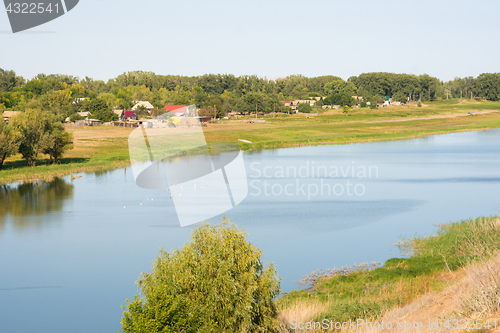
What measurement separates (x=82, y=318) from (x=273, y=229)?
12286mm

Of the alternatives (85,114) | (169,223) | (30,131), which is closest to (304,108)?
(85,114)

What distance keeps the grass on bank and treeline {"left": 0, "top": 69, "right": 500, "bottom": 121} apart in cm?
7880

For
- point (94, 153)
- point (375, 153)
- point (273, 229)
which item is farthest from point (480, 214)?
point (94, 153)

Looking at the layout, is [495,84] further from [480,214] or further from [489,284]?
[489,284]

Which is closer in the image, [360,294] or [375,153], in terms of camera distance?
[360,294]

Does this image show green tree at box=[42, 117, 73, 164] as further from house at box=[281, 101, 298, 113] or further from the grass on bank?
house at box=[281, 101, 298, 113]

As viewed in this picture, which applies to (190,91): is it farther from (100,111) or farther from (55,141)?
(55,141)

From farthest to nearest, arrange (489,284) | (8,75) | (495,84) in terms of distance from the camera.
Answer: (495,84), (8,75), (489,284)

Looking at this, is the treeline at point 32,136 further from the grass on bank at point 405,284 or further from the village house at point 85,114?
the village house at point 85,114

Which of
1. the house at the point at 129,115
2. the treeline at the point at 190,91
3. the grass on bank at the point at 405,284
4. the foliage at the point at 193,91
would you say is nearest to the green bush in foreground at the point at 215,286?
the grass on bank at the point at 405,284

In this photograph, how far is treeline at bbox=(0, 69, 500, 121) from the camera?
4028 inches

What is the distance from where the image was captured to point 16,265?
2094 centimetres

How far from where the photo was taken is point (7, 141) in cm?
4203

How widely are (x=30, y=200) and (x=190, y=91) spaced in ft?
409
